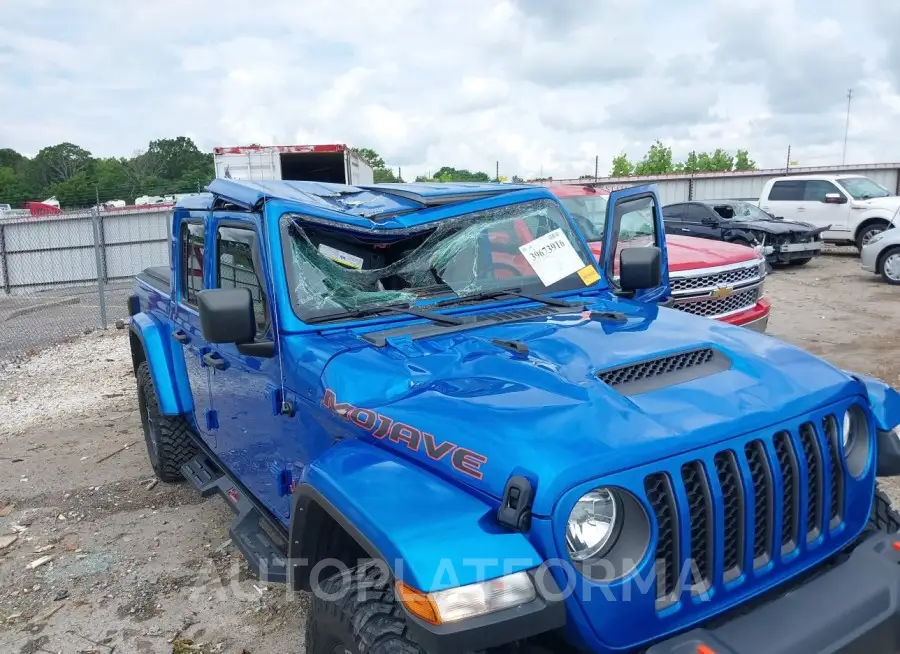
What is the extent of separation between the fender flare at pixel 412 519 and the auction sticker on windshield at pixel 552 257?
1.55m

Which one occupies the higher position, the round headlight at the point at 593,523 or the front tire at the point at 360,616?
the round headlight at the point at 593,523

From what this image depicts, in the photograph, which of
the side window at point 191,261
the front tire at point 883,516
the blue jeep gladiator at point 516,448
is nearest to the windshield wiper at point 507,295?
the blue jeep gladiator at point 516,448

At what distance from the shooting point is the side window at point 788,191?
17297mm

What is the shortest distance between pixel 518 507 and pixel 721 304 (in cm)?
611

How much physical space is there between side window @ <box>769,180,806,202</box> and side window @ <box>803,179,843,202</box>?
0.13 m

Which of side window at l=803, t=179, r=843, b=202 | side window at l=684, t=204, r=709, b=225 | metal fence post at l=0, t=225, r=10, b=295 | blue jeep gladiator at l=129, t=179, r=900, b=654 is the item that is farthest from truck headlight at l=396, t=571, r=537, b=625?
side window at l=803, t=179, r=843, b=202

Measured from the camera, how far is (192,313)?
404 centimetres

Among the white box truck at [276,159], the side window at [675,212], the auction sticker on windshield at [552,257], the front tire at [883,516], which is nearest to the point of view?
the front tire at [883,516]

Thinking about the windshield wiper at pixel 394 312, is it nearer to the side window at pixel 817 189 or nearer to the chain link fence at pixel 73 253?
the chain link fence at pixel 73 253

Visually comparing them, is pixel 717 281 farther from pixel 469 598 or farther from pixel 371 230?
pixel 469 598

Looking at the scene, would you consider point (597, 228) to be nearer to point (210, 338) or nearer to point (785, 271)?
point (210, 338)

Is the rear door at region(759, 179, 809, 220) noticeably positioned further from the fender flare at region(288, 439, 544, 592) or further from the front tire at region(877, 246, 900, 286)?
the fender flare at region(288, 439, 544, 592)

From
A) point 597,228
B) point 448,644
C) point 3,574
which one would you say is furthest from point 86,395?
point 448,644

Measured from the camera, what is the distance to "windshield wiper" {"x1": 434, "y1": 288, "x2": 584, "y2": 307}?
3254 mm
